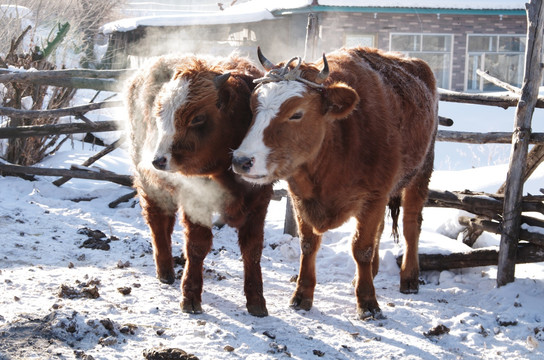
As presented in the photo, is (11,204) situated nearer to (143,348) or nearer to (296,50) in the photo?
(143,348)

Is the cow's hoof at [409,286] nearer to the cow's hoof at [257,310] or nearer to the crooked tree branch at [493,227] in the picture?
the crooked tree branch at [493,227]

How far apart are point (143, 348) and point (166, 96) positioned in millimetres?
1666

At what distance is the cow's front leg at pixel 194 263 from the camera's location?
175 inches

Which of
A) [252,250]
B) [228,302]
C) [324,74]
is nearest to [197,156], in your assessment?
[252,250]

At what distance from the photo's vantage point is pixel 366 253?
15.5 feet

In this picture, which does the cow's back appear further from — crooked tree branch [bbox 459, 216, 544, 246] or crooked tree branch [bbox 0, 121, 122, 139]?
crooked tree branch [bbox 0, 121, 122, 139]

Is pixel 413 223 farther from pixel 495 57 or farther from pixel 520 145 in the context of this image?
pixel 495 57

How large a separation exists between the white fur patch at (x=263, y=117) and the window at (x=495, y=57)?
19.7m

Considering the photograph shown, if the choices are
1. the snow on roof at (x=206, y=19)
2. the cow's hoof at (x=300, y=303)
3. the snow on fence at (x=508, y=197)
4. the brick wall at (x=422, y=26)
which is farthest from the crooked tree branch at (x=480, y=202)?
the snow on roof at (x=206, y=19)

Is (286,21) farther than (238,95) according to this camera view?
Yes

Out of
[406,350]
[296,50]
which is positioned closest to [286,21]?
[296,50]

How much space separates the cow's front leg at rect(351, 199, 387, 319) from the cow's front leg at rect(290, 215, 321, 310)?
35 cm

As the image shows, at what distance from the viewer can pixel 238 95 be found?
4.33 m

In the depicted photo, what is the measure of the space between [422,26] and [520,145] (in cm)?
1758
